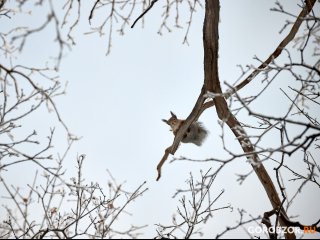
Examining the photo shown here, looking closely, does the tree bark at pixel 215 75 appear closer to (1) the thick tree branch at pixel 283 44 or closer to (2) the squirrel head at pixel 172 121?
(1) the thick tree branch at pixel 283 44

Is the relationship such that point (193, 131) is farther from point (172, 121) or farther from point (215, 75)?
point (215, 75)

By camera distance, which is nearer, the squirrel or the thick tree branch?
the thick tree branch

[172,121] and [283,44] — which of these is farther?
[172,121]

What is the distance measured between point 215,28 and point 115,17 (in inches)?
54.0

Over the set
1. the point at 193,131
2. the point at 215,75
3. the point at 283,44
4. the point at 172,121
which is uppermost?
the point at 172,121

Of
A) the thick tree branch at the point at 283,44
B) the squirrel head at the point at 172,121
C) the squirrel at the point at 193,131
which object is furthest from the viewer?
the squirrel head at the point at 172,121

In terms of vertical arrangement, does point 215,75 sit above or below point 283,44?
below

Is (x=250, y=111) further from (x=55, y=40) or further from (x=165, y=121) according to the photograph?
(x=165, y=121)

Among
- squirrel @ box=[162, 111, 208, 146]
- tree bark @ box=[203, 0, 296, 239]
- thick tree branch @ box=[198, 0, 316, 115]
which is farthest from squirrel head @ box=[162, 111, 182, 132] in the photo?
tree bark @ box=[203, 0, 296, 239]

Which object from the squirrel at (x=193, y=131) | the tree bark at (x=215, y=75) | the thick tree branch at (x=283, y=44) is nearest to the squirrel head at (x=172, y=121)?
the squirrel at (x=193, y=131)

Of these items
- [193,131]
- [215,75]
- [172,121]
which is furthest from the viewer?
[172,121]

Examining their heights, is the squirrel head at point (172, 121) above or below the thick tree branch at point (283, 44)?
above

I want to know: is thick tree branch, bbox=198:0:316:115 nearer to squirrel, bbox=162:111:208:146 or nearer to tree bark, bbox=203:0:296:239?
tree bark, bbox=203:0:296:239

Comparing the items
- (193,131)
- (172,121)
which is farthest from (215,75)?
(172,121)
